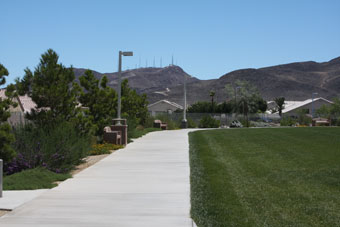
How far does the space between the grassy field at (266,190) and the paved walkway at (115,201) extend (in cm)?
43

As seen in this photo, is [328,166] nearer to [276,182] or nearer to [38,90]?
[276,182]

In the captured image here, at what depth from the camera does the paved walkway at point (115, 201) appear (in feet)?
27.0

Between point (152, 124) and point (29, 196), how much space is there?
37757mm

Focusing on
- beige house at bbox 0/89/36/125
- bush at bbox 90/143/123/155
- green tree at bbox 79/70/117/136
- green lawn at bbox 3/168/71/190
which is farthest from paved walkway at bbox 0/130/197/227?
green tree at bbox 79/70/117/136

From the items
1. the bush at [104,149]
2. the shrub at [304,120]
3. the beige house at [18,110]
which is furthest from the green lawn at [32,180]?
the shrub at [304,120]

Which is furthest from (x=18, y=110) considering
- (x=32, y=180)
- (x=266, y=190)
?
(x=266, y=190)

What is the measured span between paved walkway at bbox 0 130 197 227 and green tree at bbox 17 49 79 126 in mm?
3523

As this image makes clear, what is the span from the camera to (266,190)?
37.7ft

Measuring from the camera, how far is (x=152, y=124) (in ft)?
157

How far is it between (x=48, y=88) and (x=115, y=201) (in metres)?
8.97

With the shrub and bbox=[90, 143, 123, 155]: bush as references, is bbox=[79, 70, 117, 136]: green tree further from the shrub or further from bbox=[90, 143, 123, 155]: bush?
the shrub


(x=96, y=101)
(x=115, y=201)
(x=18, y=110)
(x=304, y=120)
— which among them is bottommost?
(x=115, y=201)

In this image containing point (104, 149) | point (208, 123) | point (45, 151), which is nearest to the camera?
point (45, 151)

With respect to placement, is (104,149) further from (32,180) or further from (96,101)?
(32,180)
